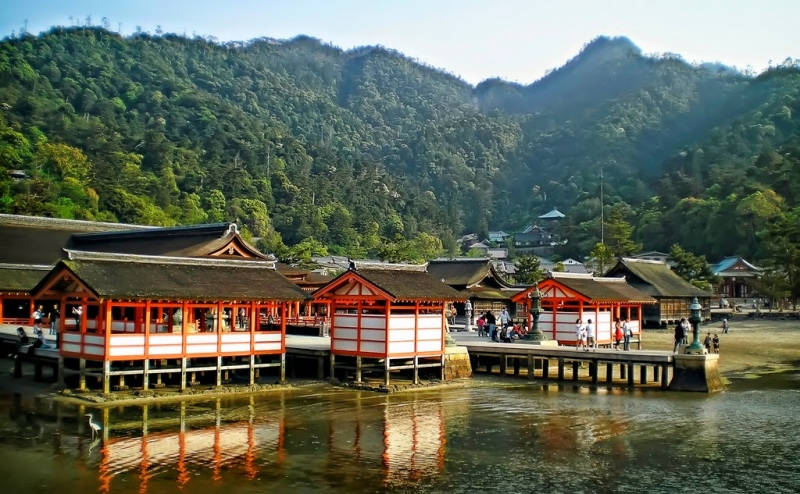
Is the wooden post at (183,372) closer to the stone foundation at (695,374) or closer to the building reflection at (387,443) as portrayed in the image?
the building reflection at (387,443)

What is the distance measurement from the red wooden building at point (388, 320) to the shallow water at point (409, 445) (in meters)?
1.97

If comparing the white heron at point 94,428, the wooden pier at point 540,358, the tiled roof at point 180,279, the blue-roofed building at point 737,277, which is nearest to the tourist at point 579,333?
the wooden pier at point 540,358

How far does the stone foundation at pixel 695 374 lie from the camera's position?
90.4ft

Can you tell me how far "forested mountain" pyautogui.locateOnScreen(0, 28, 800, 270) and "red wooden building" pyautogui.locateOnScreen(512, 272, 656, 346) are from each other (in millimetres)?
33652

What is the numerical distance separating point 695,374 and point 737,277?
57.9 m

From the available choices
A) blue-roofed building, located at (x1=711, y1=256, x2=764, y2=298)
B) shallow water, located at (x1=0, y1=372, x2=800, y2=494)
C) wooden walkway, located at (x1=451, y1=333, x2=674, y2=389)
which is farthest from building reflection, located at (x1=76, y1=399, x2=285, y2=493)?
blue-roofed building, located at (x1=711, y1=256, x2=764, y2=298)

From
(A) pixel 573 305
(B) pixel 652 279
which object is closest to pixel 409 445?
(A) pixel 573 305

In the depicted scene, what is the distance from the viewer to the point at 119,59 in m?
161

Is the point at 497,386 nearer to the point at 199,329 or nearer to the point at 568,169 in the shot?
the point at 199,329

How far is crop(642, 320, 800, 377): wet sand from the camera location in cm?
3591

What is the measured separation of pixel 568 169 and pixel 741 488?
508ft

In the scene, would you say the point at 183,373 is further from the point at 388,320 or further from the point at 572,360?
the point at 572,360

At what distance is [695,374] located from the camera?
27.7m

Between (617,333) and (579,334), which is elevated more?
(579,334)
